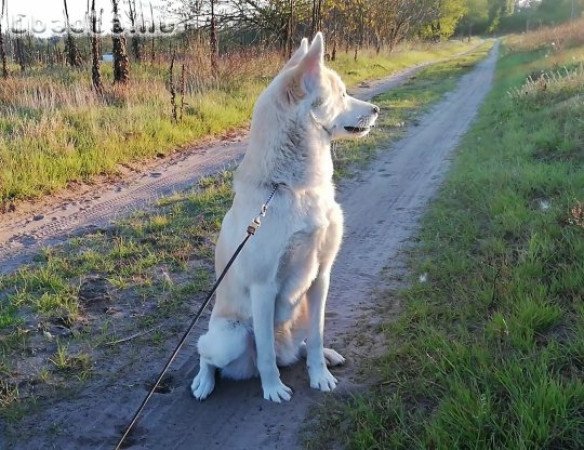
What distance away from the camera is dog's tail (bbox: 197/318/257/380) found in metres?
2.97

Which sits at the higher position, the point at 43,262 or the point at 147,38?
the point at 147,38

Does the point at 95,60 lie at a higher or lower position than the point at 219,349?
higher

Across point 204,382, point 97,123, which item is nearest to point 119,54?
point 97,123

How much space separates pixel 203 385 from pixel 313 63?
6.36ft

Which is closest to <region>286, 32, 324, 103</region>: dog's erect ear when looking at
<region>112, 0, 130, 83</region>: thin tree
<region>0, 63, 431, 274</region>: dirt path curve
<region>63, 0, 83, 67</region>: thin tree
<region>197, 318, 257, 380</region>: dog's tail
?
<region>197, 318, 257, 380</region>: dog's tail

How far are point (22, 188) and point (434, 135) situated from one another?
7313mm

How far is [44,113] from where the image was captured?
843 centimetres

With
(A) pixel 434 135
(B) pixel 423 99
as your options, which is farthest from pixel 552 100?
(B) pixel 423 99

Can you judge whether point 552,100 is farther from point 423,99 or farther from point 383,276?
point 383,276

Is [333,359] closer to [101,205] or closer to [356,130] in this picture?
[356,130]

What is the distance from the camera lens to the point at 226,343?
9.74ft

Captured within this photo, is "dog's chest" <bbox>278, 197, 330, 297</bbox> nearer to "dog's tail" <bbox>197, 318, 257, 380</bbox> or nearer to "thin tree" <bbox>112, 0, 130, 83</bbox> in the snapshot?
"dog's tail" <bbox>197, 318, 257, 380</bbox>

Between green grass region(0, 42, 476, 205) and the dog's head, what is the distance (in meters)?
4.95

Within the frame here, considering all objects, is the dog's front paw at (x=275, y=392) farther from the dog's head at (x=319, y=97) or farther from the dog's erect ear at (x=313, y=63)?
the dog's erect ear at (x=313, y=63)
